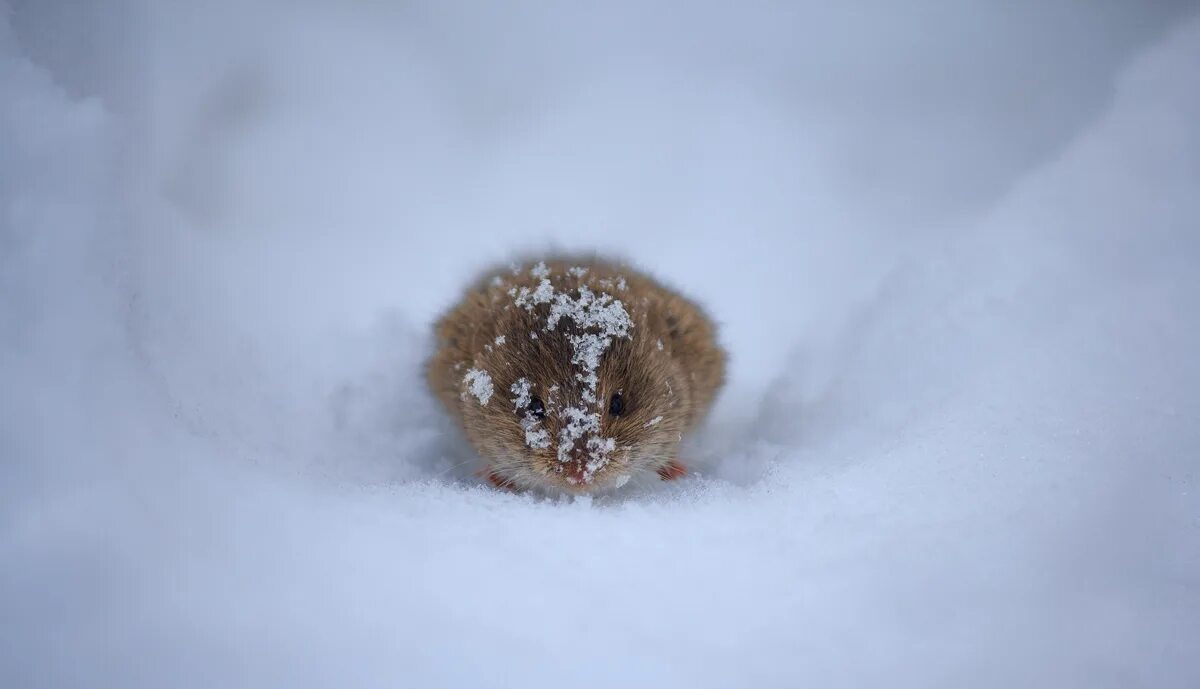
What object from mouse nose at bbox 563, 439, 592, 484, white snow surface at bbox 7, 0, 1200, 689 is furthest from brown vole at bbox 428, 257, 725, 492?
white snow surface at bbox 7, 0, 1200, 689

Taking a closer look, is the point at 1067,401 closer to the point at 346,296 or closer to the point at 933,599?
the point at 933,599

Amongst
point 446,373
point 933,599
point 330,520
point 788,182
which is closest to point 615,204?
point 788,182

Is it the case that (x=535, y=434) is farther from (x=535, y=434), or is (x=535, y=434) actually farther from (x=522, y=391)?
(x=522, y=391)

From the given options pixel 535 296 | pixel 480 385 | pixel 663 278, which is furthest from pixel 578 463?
pixel 663 278

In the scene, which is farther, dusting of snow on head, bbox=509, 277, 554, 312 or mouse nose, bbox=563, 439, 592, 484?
dusting of snow on head, bbox=509, 277, 554, 312

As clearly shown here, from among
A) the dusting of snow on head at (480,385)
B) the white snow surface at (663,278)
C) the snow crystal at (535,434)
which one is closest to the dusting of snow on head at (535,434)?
the snow crystal at (535,434)

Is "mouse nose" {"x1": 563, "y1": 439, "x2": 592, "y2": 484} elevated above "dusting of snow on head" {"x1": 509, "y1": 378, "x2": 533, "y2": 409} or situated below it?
below

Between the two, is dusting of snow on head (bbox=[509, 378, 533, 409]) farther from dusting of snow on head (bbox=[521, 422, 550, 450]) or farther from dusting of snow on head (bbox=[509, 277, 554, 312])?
dusting of snow on head (bbox=[509, 277, 554, 312])
